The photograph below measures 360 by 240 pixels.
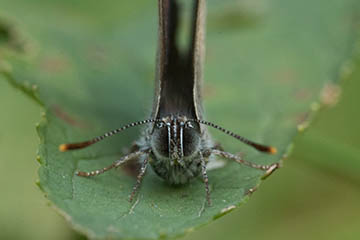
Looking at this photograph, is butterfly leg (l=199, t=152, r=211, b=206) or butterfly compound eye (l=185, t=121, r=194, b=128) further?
butterfly compound eye (l=185, t=121, r=194, b=128)

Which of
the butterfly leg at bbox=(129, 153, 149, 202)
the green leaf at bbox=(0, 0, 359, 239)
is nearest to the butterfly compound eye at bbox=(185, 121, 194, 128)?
the butterfly leg at bbox=(129, 153, 149, 202)

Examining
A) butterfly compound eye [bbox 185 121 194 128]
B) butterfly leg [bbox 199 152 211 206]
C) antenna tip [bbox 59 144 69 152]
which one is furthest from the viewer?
butterfly compound eye [bbox 185 121 194 128]

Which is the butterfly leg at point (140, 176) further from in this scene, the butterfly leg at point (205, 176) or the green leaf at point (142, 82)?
the butterfly leg at point (205, 176)

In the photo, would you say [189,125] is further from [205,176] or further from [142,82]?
[142,82]

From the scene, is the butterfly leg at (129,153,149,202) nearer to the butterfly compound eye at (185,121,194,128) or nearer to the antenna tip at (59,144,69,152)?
the butterfly compound eye at (185,121,194,128)

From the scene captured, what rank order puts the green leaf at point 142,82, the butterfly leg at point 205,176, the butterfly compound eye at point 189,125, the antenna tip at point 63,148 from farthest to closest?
the butterfly compound eye at point 189,125 < the antenna tip at point 63,148 < the butterfly leg at point 205,176 < the green leaf at point 142,82

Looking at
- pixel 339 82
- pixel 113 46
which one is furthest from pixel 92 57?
pixel 339 82

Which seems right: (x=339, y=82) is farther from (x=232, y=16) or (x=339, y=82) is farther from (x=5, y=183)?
(x=5, y=183)

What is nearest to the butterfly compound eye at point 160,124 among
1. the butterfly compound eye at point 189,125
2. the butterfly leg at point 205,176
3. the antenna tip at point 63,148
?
the butterfly compound eye at point 189,125
